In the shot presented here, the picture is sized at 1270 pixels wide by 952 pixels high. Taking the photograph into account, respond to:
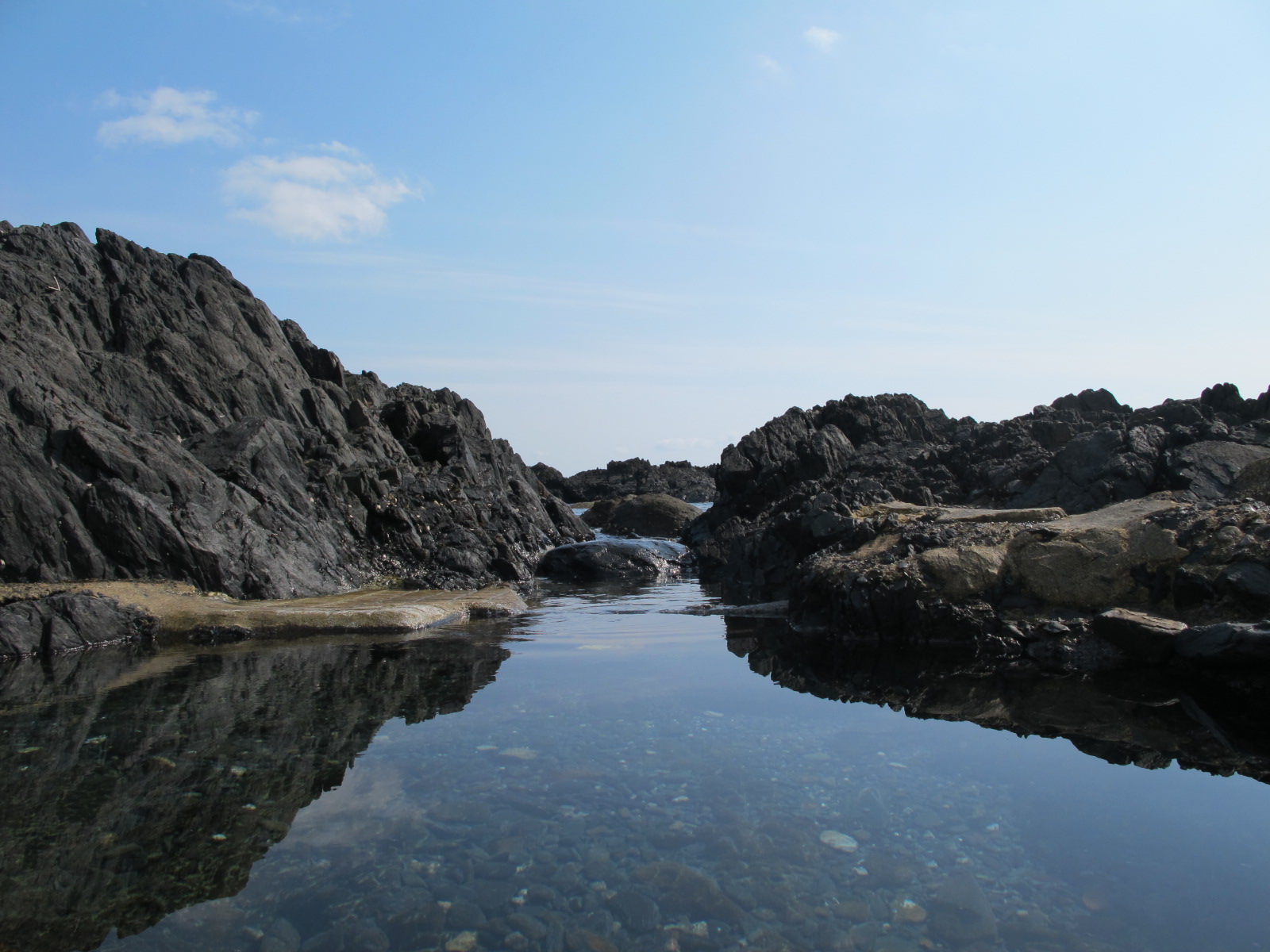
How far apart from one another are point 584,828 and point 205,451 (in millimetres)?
25253

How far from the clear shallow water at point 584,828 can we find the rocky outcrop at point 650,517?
5059cm

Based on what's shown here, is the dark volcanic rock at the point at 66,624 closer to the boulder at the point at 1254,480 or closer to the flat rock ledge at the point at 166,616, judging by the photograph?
the flat rock ledge at the point at 166,616

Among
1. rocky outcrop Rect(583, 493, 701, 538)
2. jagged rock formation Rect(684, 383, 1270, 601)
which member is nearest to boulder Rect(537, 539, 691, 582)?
jagged rock formation Rect(684, 383, 1270, 601)

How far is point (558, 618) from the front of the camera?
2823 centimetres

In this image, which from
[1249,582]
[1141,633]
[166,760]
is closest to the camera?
[166,760]

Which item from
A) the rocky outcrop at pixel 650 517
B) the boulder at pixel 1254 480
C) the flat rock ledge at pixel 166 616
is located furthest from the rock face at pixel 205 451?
the boulder at pixel 1254 480

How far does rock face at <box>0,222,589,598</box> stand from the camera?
77.9 ft

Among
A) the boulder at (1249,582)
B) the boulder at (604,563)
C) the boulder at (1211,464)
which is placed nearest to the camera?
the boulder at (1249,582)

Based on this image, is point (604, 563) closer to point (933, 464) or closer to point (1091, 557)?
point (933, 464)

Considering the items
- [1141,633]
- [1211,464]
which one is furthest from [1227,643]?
[1211,464]

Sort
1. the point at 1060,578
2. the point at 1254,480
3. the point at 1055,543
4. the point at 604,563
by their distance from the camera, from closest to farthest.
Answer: the point at 1060,578 < the point at 1055,543 < the point at 1254,480 < the point at 604,563

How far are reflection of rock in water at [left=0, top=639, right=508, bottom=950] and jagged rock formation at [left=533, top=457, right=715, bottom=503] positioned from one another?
277 feet

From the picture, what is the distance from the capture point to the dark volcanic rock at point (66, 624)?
19.3m

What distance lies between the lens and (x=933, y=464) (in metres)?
45.9
